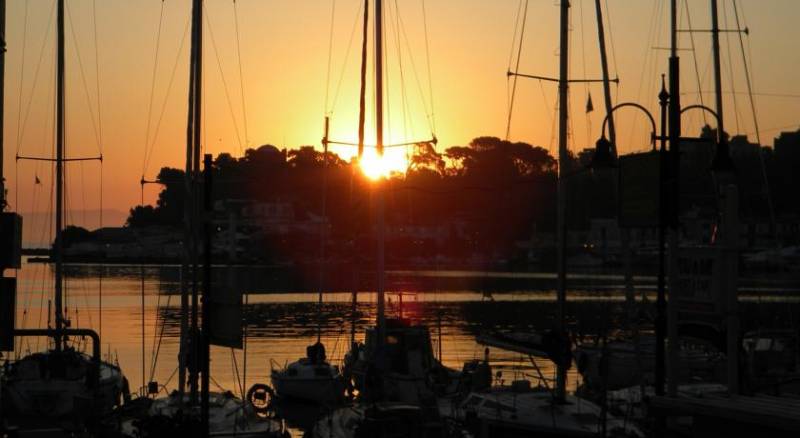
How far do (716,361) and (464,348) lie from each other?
2848cm

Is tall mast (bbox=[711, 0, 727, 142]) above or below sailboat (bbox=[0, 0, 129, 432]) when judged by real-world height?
above

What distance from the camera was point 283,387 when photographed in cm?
4281

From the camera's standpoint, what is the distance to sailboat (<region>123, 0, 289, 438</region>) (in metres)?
23.4

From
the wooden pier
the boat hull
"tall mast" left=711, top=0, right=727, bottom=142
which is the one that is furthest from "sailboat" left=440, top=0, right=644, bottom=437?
"tall mast" left=711, top=0, right=727, bottom=142

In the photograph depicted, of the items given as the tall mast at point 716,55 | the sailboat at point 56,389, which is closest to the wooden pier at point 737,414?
the sailboat at point 56,389

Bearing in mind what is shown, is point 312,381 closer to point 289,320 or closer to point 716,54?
point 716,54

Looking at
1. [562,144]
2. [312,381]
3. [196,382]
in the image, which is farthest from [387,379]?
[562,144]

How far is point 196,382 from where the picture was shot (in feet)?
94.2

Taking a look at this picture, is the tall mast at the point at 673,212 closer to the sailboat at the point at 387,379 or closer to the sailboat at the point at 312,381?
the sailboat at the point at 387,379

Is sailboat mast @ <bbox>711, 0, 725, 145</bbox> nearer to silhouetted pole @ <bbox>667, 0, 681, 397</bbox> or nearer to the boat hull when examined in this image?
the boat hull

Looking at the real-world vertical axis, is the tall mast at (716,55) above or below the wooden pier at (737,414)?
above

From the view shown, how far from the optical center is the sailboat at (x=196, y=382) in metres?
23.4

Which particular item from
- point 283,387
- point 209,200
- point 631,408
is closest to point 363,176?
point 283,387

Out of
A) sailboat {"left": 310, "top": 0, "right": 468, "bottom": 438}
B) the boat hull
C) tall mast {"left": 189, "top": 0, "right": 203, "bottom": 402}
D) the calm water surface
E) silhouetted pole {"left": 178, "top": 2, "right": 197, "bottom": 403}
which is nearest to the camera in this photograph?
sailboat {"left": 310, "top": 0, "right": 468, "bottom": 438}
